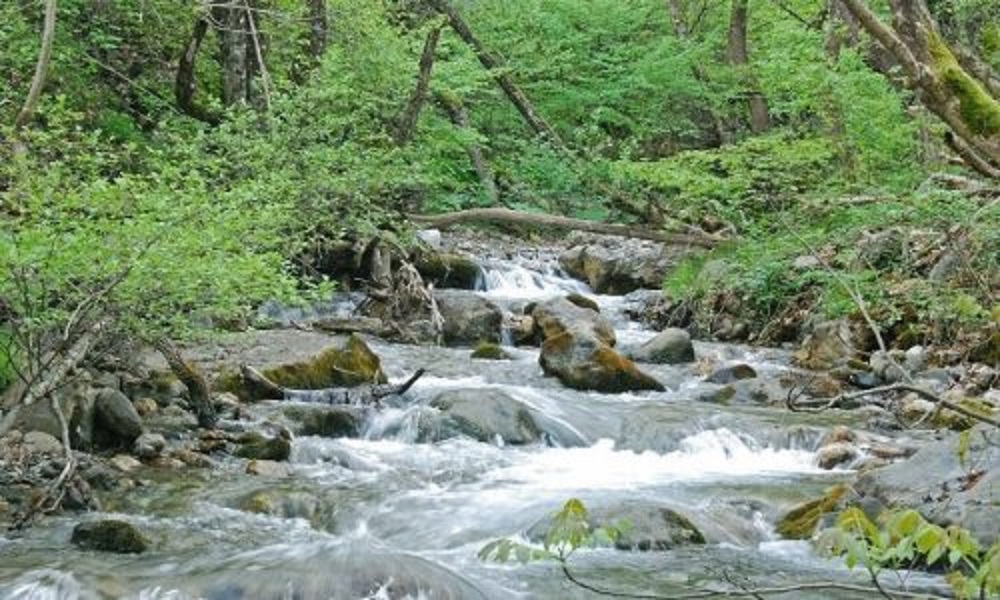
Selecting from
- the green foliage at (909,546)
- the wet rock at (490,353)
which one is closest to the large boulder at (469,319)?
the wet rock at (490,353)

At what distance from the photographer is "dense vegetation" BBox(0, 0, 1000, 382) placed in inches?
261

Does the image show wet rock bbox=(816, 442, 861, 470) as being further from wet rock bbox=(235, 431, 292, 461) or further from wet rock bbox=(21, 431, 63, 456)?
wet rock bbox=(21, 431, 63, 456)

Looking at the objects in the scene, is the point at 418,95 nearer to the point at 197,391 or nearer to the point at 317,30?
the point at 317,30

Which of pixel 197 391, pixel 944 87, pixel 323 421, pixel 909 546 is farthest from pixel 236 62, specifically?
pixel 909 546

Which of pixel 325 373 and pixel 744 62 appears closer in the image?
pixel 325 373

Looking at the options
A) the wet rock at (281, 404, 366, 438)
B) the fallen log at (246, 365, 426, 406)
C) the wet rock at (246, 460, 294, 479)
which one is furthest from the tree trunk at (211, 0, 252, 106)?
the wet rock at (246, 460, 294, 479)

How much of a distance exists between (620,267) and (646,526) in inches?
476

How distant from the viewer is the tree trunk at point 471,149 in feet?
57.6

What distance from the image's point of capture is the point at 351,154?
1190 centimetres

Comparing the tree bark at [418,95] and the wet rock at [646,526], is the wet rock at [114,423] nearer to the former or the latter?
the wet rock at [646,526]

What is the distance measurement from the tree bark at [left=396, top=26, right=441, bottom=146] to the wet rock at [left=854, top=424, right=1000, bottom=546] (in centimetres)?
878

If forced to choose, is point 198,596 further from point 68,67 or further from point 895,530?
point 68,67

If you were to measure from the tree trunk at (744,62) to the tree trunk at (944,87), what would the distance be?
12.5 m

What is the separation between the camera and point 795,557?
22.1 ft
